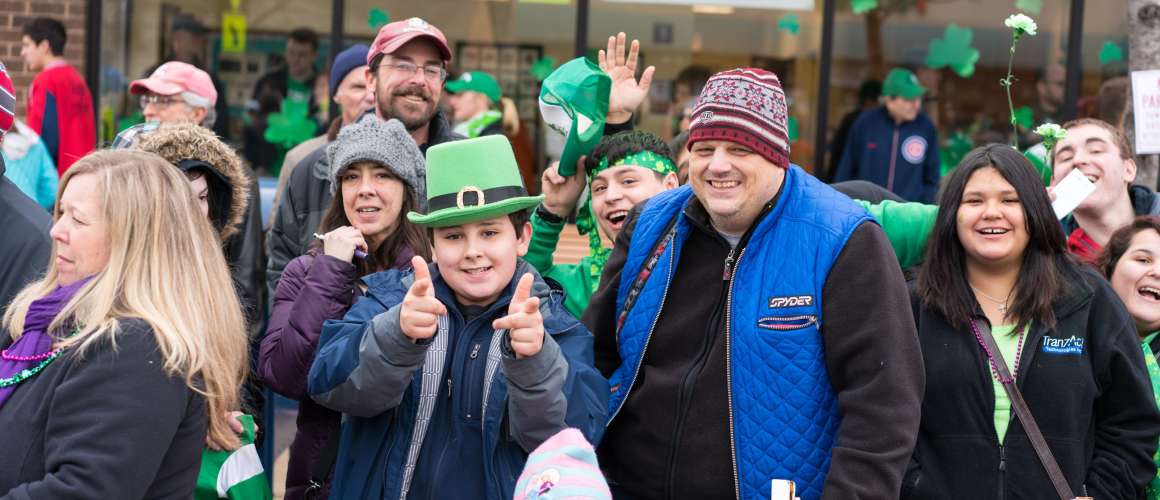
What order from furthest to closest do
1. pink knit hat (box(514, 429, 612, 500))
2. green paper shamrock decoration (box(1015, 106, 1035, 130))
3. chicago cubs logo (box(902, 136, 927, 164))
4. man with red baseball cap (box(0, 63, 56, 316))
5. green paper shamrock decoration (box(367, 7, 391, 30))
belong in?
1. green paper shamrock decoration (box(1015, 106, 1035, 130))
2. green paper shamrock decoration (box(367, 7, 391, 30))
3. chicago cubs logo (box(902, 136, 927, 164))
4. man with red baseball cap (box(0, 63, 56, 316))
5. pink knit hat (box(514, 429, 612, 500))

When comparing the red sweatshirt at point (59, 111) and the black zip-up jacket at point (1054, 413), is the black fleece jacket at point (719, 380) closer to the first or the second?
the black zip-up jacket at point (1054, 413)

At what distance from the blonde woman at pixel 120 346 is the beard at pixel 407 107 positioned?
73.4 inches

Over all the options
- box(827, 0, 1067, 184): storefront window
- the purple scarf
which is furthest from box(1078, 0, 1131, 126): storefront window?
the purple scarf

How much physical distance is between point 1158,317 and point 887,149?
532cm

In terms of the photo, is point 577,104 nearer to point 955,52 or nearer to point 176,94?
point 176,94

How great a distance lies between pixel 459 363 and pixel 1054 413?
1.70m

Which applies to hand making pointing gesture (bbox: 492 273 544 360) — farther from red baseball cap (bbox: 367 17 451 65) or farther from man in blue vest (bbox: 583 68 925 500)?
red baseball cap (bbox: 367 17 451 65)

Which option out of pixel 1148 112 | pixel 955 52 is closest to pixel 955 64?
pixel 955 52

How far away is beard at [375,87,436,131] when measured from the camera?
4805 millimetres

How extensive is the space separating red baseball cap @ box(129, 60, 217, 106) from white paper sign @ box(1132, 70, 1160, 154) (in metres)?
4.19

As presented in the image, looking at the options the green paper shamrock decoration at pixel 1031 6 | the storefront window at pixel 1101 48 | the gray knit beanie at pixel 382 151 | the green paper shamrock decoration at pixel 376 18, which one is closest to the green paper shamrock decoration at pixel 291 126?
the green paper shamrock decoration at pixel 376 18

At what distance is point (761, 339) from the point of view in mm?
2992

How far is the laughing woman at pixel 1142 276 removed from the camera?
410 cm

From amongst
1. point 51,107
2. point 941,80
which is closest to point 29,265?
point 51,107
